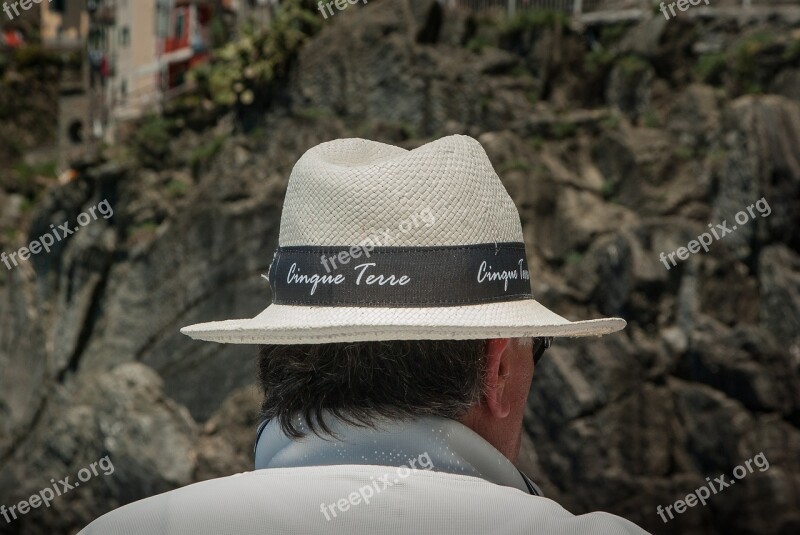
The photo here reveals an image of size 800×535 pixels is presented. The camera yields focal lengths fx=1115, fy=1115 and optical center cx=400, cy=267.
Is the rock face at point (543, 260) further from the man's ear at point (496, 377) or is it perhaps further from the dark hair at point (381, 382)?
the dark hair at point (381, 382)

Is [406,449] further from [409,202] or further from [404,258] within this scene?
[409,202]

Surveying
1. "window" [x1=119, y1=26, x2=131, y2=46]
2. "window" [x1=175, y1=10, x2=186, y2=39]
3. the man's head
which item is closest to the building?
"window" [x1=175, y1=10, x2=186, y2=39]

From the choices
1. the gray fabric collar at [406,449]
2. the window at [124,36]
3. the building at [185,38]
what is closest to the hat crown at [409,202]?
the gray fabric collar at [406,449]

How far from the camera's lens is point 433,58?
18.0 meters

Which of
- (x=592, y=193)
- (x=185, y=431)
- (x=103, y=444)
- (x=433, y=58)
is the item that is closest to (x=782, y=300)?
(x=592, y=193)

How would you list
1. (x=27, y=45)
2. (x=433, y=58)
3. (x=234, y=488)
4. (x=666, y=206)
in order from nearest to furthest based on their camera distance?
(x=234, y=488), (x=666, y=206), (x=433, y=58), (x=27, y=45)

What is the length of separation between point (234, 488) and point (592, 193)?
15.1 metres

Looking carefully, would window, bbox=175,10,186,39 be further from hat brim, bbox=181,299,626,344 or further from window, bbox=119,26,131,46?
hat brim, bbox=181,299,626,344

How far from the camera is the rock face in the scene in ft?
44.1

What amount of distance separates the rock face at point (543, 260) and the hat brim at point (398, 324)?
11.7m

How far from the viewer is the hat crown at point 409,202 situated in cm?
183

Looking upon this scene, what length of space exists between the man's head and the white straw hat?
0.15 feet

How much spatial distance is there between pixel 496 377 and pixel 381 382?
0.21m

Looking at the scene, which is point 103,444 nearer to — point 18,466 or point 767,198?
point 18,466
